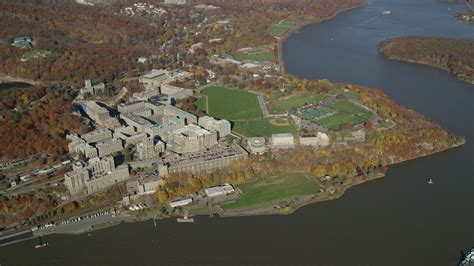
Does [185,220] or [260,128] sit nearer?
[185,220]

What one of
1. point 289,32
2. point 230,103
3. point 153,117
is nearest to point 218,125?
point 153,117

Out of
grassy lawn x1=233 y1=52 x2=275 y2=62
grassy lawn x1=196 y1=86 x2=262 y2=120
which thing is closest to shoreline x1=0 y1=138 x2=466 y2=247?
grassy lawn x1=196 y1=86 x2=262 y2=120

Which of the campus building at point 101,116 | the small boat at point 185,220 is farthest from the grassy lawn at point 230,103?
the small boat at point 185,220

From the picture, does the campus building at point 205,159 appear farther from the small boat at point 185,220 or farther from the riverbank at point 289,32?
the riverbank at point 289,32

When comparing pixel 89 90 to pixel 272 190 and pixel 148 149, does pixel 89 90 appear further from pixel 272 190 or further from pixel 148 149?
pixel 272 190

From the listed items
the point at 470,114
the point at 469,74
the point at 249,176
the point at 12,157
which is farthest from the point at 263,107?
the point at 469,74

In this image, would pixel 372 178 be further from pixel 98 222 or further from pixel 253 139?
pixel 98 222
